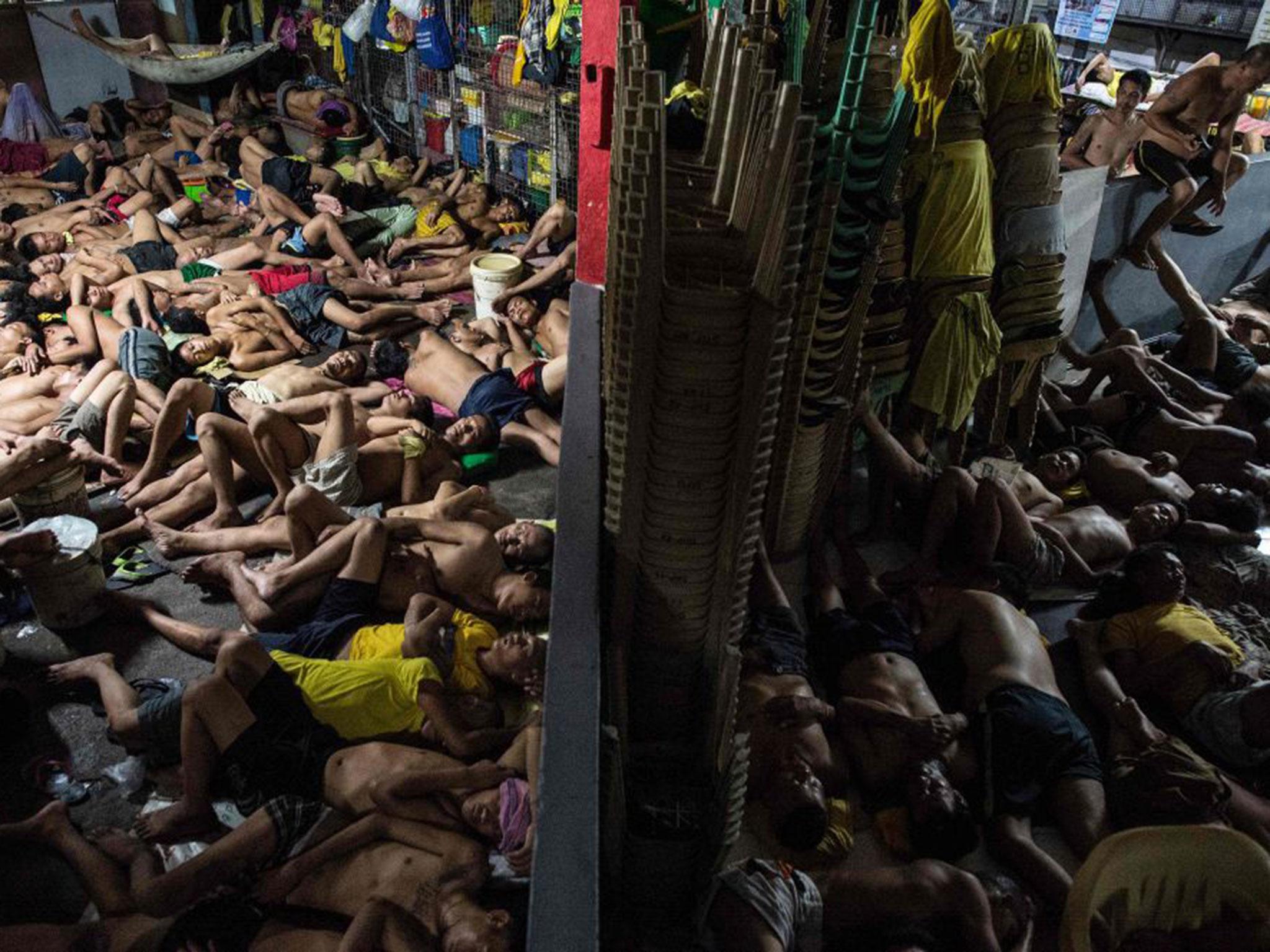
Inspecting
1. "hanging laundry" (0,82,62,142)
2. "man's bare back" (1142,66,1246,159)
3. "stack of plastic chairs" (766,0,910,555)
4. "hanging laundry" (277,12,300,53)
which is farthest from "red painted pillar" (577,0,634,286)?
"hanging laundry" (0,82,62,142)

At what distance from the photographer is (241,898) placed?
273 centimetres

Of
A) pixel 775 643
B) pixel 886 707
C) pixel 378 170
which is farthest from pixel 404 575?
pixel 378 170

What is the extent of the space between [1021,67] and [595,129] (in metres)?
2.34

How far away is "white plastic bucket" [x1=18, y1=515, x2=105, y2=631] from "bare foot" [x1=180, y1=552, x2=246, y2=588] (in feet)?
1.17

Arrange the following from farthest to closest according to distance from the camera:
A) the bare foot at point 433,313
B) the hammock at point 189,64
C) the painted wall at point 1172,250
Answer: the hammock at point 189,64
the bare foot at point 433,313
the painted wall at point 1172,250

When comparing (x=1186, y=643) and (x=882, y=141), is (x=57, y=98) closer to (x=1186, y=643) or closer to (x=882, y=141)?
→ (x=882, y=141)

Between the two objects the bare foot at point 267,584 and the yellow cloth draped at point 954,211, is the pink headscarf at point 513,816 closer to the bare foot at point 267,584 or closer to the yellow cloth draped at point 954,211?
the bare foot at point 267,584

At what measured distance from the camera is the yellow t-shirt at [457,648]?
3576mm

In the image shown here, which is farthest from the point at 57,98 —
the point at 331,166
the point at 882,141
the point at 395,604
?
the point at 882,141

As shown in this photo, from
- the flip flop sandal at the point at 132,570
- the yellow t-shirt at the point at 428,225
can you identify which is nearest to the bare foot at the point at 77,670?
the flip flop sandal at the point at 132,570

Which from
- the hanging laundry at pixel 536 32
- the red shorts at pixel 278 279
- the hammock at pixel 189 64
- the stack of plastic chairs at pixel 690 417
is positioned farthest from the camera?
the hammock at pixel 189 64

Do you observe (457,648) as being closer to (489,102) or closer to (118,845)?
(118,845)

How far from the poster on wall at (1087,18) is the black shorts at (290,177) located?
11.2 m

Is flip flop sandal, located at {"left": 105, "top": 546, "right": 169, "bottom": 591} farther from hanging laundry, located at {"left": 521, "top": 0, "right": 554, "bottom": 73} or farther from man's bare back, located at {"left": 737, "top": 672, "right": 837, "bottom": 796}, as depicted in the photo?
hanging laundry, located at {"left": 521, "top": 0, "right": 554, "bottom": 73}
